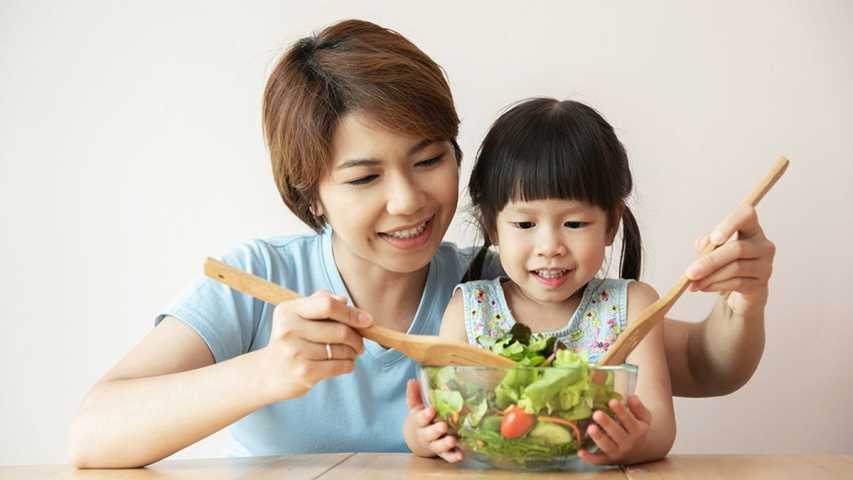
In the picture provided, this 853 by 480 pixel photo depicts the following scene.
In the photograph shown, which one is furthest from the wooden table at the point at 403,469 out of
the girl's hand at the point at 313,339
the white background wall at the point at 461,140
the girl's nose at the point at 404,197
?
the white background wall at the point at 461,140

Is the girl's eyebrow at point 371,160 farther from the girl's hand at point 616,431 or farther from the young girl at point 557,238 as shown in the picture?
the girl's hand at point 616,431

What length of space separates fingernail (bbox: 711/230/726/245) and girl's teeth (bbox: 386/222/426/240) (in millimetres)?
448

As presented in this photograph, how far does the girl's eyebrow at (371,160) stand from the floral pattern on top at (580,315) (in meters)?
0.24

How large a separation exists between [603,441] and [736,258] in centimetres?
33

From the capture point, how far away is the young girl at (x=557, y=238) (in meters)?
1.44

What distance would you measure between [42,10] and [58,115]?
269 mm

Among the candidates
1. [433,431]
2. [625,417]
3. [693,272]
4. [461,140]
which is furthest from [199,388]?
[461,140]

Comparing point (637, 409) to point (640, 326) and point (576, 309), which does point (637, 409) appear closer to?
point (640, 326)

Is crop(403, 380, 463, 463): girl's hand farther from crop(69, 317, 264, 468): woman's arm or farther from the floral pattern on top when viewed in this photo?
the floral pattern on top

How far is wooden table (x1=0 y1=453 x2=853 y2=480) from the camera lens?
119 cm

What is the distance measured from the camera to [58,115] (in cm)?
252

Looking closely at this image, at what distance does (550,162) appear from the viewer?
4.77 ft

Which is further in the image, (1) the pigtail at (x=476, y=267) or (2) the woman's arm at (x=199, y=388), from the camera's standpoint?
(1) the pigtail at (x=476, y=267)

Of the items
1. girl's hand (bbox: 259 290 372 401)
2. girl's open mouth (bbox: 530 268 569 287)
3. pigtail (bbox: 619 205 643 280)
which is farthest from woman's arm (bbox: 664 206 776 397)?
girl's hand (bbox: 259 290 372 401)
